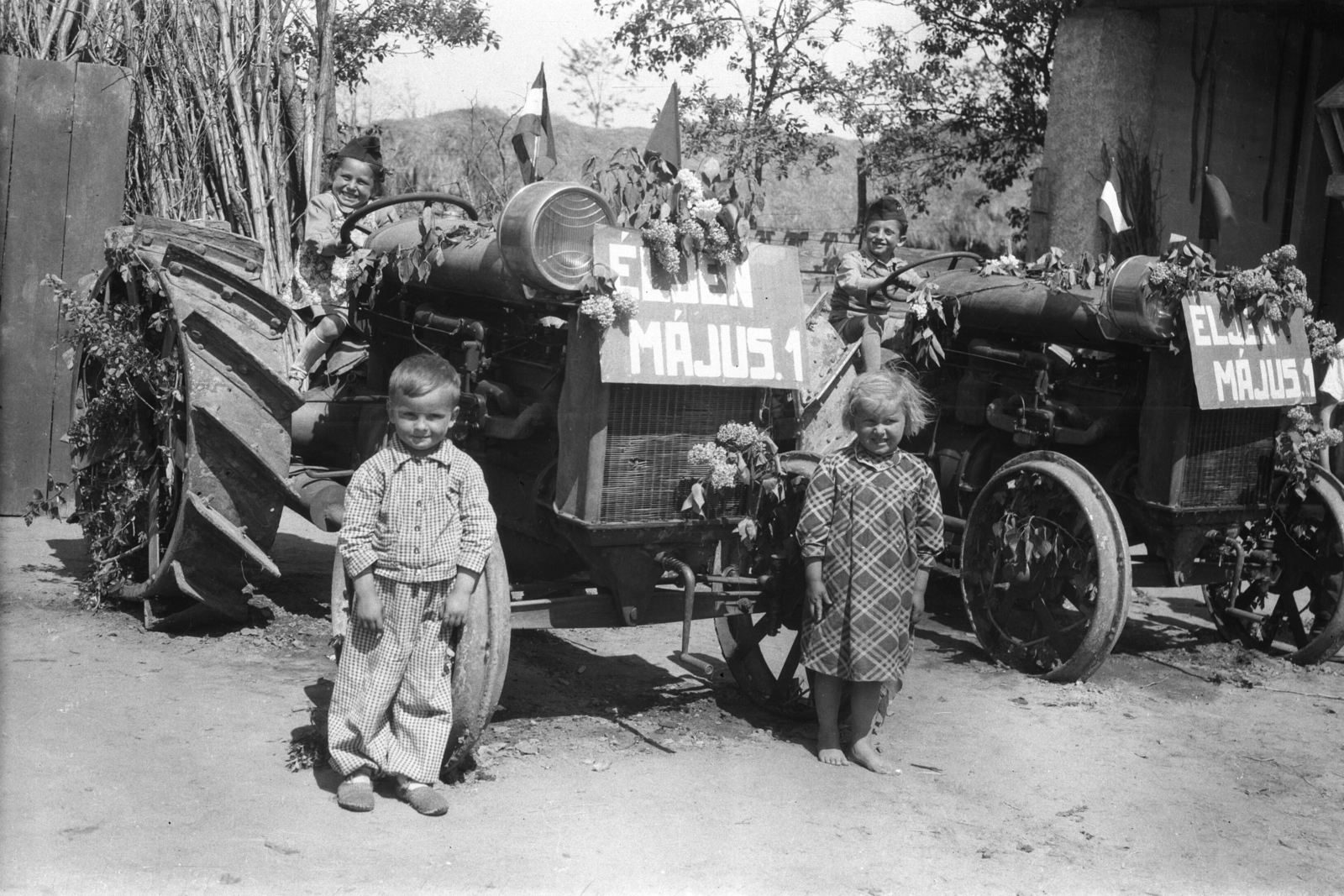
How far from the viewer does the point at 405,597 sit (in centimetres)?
368

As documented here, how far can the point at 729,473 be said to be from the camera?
13.8 ft

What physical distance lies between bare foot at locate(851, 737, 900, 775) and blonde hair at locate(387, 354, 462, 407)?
70.5 inches

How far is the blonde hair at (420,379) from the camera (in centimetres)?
367

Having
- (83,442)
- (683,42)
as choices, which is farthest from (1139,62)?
(83,442)

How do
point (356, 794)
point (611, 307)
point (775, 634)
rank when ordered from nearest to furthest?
point (356, 794) < point (611, 307) < point (775, 634)

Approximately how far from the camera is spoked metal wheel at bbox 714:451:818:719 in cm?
462

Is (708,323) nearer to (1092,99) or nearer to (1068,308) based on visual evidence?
(1068,308)

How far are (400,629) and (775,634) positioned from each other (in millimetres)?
1737

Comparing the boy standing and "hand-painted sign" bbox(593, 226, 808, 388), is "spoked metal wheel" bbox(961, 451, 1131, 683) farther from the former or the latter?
the boy standing

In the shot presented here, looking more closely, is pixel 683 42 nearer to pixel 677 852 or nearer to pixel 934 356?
pixel 934 356

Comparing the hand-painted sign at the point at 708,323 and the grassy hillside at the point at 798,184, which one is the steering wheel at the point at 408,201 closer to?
the hand-painted sign at the point at 708,323

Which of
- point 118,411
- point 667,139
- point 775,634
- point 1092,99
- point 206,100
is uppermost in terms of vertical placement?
point 1092,99

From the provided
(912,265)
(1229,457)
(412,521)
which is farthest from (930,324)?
(412,521)

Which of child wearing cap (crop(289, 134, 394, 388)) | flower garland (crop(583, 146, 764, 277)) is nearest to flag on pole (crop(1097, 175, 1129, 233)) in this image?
flower garland (crop(583, 146, 764, 277))
